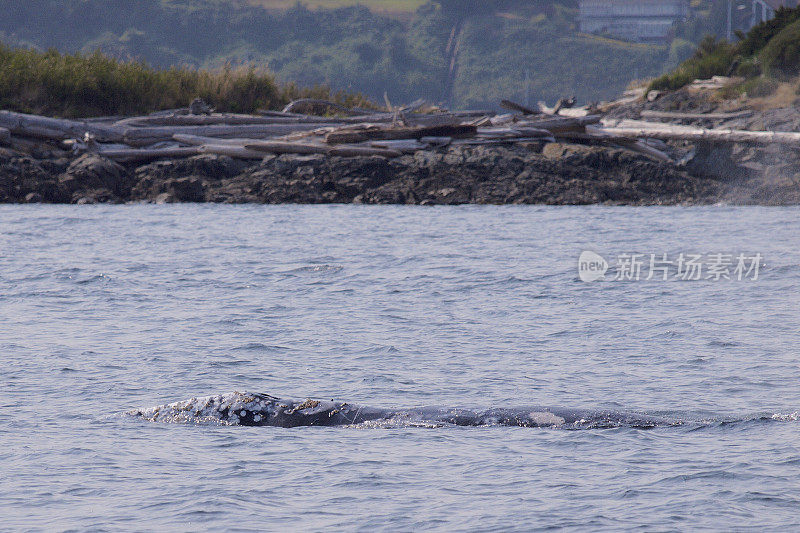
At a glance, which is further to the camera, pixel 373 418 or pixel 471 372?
pixel 471 372

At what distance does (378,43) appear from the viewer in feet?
334

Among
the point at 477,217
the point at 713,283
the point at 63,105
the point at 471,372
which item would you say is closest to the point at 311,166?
the point at 477,217

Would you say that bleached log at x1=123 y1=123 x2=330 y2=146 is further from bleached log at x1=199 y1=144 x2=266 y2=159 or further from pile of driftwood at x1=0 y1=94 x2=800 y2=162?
bleached log at x1=199 y1=144 x2=266 y2=159

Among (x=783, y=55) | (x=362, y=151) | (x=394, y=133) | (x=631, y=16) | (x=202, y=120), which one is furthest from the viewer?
(x=631, y=16)

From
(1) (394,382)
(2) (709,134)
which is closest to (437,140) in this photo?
(2) (709,134)

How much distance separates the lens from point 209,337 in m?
8.58

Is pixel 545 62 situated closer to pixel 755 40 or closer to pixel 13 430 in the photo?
pixel 755 40

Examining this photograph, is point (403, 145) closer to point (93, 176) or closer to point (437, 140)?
point (437, 140)

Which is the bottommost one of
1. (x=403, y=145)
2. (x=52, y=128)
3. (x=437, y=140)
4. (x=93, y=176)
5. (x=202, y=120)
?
(x=93, y=176)

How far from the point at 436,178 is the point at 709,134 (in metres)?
6.11

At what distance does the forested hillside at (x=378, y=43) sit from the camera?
9256 centimetres

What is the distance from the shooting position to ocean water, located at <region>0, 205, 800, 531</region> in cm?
462

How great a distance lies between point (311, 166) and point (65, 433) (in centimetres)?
1620

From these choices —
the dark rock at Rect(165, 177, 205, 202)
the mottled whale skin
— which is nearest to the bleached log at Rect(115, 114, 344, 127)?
the dark rock at Rect(165, 177, 205, 202)
